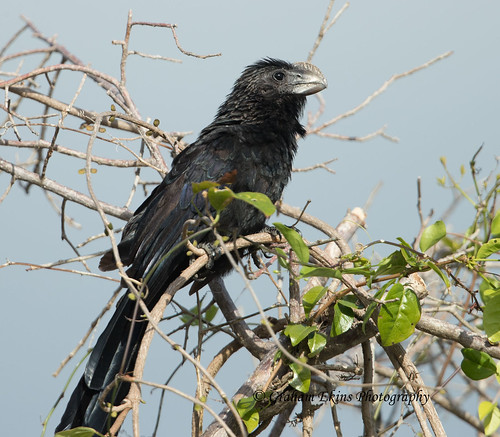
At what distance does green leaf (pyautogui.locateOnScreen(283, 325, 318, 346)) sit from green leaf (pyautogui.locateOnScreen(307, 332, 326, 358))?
0.09 feet

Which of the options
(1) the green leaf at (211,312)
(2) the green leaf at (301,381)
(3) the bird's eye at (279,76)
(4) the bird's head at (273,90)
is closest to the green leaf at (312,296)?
(2) the green leaf at (301,381)

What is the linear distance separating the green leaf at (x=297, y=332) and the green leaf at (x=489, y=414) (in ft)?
2.00

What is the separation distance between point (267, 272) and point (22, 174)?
1348 mm

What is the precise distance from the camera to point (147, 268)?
2.65 meters

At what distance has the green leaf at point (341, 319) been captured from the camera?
2.00m

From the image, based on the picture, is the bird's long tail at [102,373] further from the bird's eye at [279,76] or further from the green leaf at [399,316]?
the bird's eye at [279,76]

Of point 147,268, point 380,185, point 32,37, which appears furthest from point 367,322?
point 32,37

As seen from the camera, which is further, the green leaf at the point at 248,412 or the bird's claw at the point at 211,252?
the bird's claw at the point at 211,252

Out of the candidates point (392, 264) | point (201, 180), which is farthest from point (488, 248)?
point (201, 180)

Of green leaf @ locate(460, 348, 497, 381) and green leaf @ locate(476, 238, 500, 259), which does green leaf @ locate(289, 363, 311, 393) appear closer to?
green leaf @ locate(460, 348, 497, 381)

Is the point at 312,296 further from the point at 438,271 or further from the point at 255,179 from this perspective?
the point at 255,179

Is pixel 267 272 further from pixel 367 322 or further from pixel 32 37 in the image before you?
pixel 32 37

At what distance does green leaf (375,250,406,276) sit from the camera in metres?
1.87

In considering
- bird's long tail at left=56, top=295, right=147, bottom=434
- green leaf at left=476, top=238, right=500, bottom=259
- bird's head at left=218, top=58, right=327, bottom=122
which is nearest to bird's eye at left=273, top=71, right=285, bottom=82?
bird's head at left=218, top=58, right=327, bottom=122
